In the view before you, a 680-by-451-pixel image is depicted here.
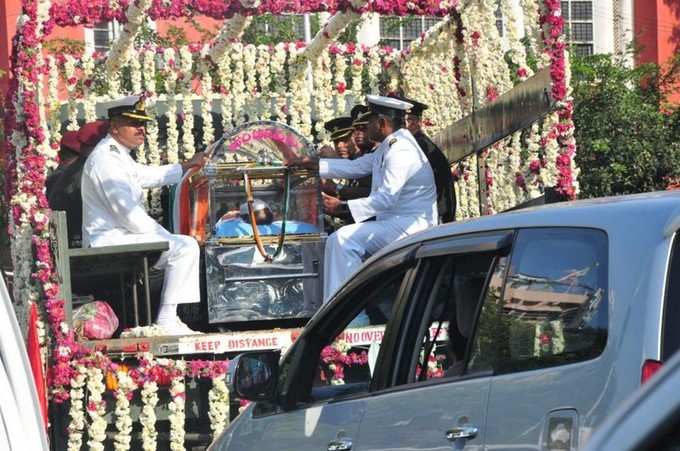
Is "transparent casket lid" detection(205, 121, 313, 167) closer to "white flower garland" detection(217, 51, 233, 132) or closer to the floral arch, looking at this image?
the floral arch

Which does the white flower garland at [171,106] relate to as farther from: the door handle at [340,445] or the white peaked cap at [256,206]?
the door handle at [340,445]

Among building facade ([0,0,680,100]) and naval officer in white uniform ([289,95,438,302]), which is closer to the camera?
naval officer in white uniform ([289,95,438,302])

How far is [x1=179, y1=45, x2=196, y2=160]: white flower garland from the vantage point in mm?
13172

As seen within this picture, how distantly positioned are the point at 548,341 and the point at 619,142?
19.2m

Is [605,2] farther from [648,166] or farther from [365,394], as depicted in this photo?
[365,394]

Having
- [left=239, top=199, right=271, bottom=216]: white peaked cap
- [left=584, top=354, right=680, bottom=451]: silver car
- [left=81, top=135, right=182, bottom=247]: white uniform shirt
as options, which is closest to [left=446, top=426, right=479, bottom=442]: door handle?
[left=584, top=354, right=680, bottom=451]: silver car

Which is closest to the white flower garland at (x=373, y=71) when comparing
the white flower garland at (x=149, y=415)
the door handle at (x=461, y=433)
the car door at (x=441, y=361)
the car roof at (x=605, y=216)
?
the white flower garland at (x=149, y=415)

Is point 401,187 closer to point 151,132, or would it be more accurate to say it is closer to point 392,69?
point 151,132

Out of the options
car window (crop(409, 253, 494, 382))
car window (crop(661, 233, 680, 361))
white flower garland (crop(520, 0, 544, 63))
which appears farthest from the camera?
white flower garland (crop(520, 0, 544, 63))

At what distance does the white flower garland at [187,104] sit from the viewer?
13172 millimetres

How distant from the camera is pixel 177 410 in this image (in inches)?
382

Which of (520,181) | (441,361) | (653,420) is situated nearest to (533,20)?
(520,181)

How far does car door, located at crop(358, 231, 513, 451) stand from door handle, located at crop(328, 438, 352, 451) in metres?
0.07

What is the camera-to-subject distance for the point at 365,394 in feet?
16.6
